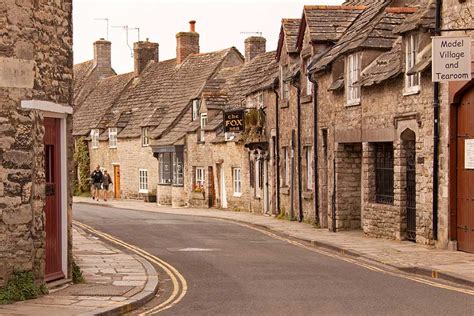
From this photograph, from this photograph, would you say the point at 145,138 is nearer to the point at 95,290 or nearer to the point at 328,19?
the point at 328,19

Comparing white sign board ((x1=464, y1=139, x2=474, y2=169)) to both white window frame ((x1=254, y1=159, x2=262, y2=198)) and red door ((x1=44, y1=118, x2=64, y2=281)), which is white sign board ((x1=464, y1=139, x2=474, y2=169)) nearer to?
red door ((x1=44, y1=118, x2=64, y2=281))

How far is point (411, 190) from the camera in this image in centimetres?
2175

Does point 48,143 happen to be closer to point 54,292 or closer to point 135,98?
point 54,292

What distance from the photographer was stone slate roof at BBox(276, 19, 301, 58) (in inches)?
1308

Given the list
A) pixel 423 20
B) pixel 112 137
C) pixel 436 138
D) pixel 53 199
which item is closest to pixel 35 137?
pixel 53 199

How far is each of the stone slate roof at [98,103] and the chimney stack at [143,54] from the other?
1133 mm

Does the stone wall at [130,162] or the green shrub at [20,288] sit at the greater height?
the stone wall at [130,162]

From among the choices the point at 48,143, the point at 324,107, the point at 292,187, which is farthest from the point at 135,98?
the point at 48,143

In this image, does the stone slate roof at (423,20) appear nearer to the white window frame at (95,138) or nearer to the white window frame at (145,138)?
the white window frame at (145,138)

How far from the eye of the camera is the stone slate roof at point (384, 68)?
21875 millimetres

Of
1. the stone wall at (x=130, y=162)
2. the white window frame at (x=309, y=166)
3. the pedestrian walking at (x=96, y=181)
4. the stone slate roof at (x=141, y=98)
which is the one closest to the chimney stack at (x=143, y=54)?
the stone slate roof at (x=141, y=98)

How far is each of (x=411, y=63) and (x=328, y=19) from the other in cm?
872

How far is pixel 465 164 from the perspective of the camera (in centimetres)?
1867

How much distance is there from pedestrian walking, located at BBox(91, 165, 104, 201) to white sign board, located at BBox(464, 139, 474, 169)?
34.3 m
